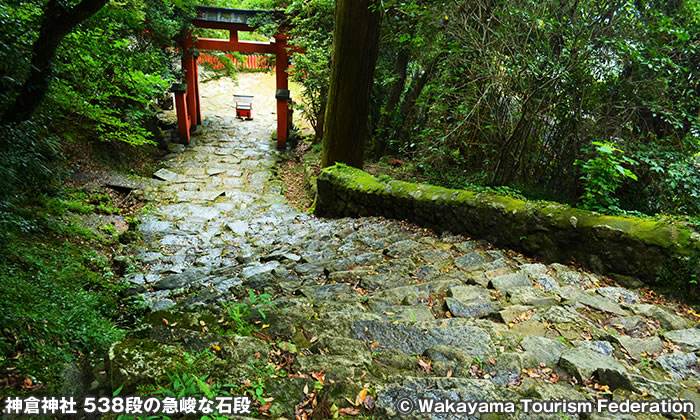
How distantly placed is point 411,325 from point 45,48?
3393 mm

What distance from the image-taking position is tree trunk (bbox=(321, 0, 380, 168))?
6453 millimetres

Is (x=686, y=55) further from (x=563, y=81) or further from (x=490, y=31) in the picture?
(x=490, y=31)

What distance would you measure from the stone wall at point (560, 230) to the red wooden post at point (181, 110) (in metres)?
9.14

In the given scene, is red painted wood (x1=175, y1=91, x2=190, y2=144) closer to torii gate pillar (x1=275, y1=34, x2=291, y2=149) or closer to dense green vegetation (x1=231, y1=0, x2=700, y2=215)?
torii gate pillar (x1=275, y1=34, x2=291, y2=149)

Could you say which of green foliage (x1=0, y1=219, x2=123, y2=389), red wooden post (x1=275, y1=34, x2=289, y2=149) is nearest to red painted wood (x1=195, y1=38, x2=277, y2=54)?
red wooden post (x1=275, y1=34, x2=289, y2=149)

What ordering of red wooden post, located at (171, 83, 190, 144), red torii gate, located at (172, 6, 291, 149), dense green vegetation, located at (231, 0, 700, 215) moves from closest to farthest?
dense green vegetation, located at (231, 0, 700, 215) < red wooden post, located at (171, 83, 190, 144) < red torii gate, located at (172, 6, 291, 149)

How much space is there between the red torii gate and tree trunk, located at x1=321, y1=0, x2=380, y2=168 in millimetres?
6519

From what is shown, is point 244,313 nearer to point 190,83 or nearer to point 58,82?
point 58,82

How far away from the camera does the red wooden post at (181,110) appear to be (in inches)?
474

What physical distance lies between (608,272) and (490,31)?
3.59 metres

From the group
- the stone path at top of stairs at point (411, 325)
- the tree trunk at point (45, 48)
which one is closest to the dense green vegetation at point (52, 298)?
the stone path at top of stairs at point (411, 325)

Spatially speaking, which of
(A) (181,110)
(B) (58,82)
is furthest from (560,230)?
(A) (181,110)

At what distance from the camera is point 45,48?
2.78 m

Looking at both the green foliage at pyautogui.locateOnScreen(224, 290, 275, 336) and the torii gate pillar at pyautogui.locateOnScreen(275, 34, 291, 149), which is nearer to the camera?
the green foliage at pyautogui.locateOnScreen(224, 290, 275, 336)
